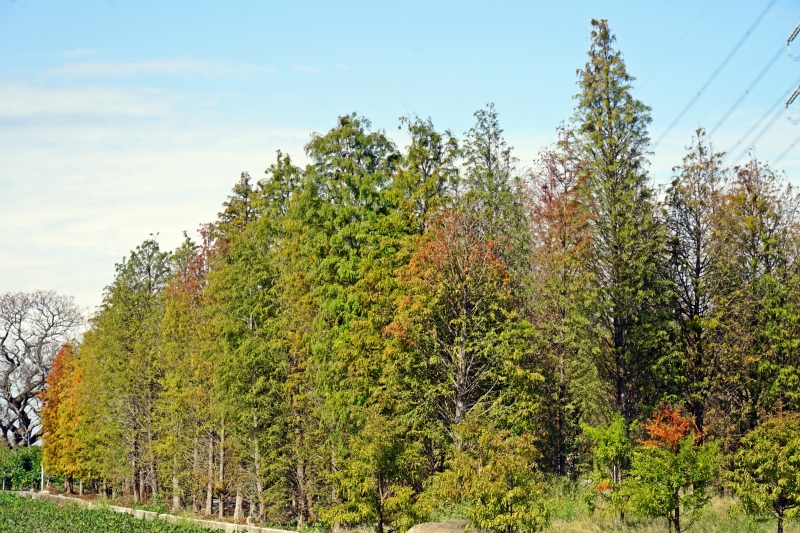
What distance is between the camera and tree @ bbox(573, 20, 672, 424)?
35.6 m

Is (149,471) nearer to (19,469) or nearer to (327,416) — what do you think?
(327,416)

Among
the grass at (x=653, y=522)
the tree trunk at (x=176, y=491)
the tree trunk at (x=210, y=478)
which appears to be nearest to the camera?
the grass at (x=653, y=522)

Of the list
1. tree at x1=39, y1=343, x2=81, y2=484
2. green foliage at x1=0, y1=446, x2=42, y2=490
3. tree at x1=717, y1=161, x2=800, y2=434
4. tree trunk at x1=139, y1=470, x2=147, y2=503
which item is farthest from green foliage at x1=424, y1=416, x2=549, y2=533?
green foliage at x1=0, y1=446, x2=42, y2=490

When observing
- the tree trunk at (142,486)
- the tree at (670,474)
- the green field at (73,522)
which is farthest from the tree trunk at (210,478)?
the tree at (670,474)

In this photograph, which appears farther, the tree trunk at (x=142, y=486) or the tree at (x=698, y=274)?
the tree trunk at (x=142, y=486)

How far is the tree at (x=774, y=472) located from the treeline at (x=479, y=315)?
123 inches

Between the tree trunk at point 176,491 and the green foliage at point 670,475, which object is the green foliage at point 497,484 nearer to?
the green foliage at point 670,475

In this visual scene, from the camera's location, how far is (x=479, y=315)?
3036cm

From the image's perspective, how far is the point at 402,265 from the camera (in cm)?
3225

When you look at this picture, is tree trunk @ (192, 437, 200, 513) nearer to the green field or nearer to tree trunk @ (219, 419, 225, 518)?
tree trunk @ (219, 419, 225, 518)

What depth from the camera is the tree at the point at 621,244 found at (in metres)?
35.6

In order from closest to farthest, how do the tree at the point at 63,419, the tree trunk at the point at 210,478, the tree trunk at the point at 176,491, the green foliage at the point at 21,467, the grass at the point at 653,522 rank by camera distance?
the grass at the point at 653,522 → the tree trunk at the point at 210,478 → the tree trunk at the point at 176,491 → the tree at the point at 63,419 → the green foliage at the point at 21,467

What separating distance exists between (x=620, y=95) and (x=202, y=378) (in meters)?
23.9

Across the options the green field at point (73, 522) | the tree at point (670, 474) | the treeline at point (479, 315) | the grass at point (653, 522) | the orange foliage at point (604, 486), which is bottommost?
the green field at point (73, 522)
